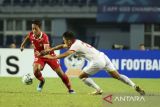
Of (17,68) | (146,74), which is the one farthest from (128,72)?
(17,68)

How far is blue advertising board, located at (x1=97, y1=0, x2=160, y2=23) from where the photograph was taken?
38.6 meters

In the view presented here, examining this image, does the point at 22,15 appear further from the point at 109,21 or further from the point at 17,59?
the point at 17,59

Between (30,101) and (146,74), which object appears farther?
(146,74)

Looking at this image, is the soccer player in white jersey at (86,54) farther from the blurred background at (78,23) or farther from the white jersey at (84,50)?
the blurred background at (78,23)

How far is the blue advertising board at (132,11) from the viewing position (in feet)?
127

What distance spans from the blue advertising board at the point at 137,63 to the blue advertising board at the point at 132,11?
39.8 feet

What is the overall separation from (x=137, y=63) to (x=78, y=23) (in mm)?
17363

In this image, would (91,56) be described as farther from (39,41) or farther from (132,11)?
(132,11)

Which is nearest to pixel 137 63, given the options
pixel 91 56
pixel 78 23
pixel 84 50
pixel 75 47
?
pixel 91 56

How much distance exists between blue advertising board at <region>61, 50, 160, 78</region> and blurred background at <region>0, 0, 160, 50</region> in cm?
1205

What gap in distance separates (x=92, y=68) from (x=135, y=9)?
2347 cm

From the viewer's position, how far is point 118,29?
42844 mm

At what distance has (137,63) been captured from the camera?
87.1 ft

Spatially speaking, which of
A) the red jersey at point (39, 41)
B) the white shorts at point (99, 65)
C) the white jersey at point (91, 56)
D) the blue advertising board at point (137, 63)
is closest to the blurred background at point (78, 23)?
the blue advertising board at point (137, 63)
